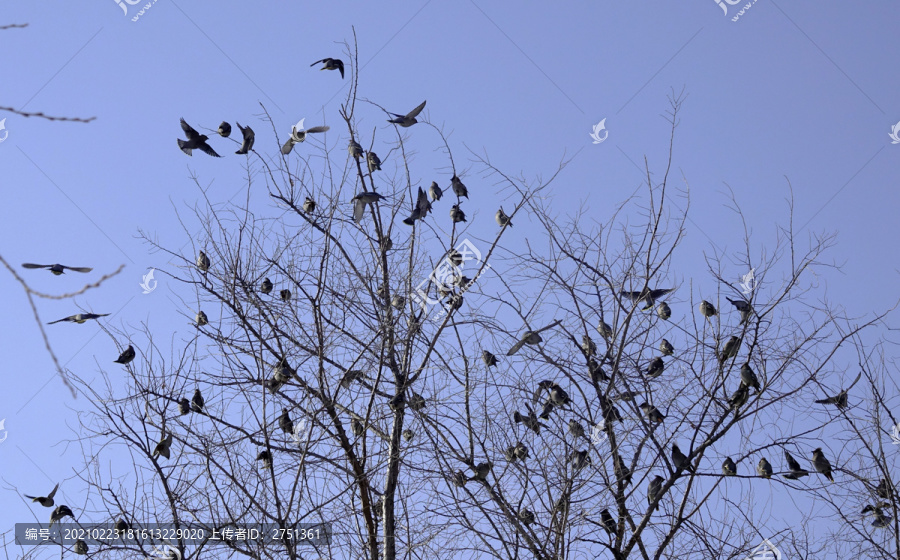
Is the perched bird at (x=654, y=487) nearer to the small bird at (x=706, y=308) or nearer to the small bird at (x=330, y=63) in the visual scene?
the small bird at (x=706, y=308)

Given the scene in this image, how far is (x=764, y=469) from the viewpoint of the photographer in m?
5.06

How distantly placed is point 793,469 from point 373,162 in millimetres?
3150

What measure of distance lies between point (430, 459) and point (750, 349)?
1.99 m

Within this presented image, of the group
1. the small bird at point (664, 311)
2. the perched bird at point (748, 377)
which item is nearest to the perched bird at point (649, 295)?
the small bird at point (664, 311)

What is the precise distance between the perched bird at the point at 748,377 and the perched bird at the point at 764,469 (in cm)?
52

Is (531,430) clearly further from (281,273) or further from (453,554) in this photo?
(281,273)

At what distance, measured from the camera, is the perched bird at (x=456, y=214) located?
5492 mm

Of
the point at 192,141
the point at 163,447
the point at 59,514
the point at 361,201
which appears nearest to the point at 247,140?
the point at 192,141

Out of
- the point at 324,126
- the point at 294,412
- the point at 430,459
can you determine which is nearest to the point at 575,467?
the point at 430,459

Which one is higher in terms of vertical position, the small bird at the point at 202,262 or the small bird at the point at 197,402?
the small bird at the point at 202,262

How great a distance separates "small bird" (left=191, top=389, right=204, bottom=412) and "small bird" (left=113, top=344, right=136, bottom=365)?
593 millimetres

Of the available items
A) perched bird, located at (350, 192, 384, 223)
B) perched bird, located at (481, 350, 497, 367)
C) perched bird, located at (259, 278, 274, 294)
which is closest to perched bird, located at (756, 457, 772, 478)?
perched bird, located at (481, 350, 497, 367)

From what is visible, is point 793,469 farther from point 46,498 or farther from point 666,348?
point 46,498
